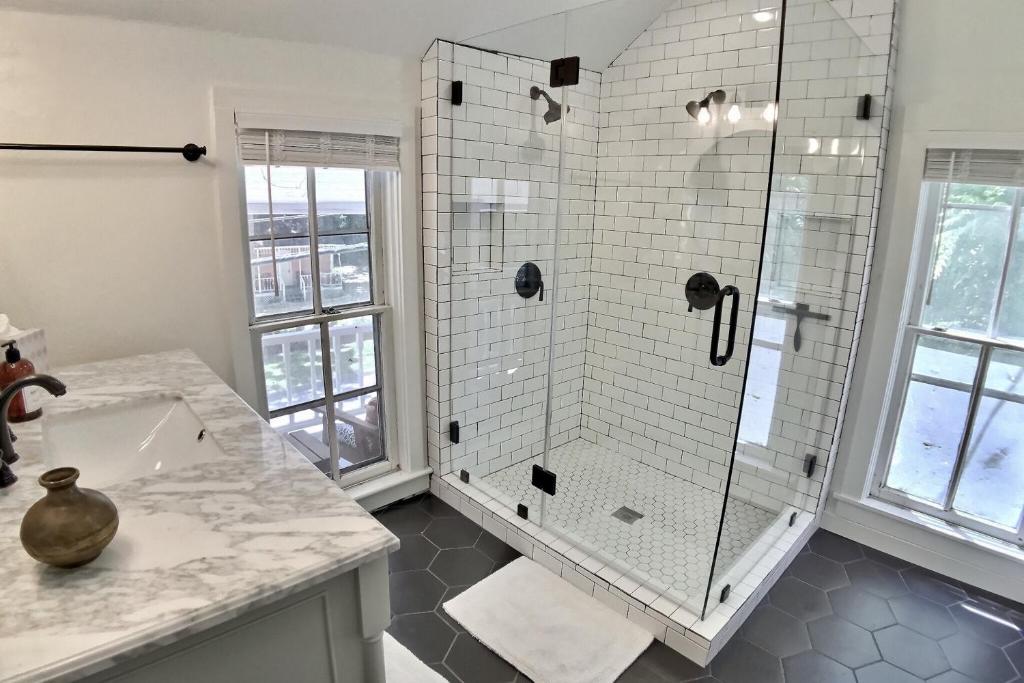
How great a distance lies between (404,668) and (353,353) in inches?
55.0

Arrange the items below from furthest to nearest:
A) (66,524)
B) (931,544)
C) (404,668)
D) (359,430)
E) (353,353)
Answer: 1. (359,430)
2. (353,353)
3. (931,544)
4. (404,668)
5. (66,524)

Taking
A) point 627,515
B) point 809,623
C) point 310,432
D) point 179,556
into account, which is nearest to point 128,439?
point 179,556

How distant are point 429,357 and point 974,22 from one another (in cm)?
262

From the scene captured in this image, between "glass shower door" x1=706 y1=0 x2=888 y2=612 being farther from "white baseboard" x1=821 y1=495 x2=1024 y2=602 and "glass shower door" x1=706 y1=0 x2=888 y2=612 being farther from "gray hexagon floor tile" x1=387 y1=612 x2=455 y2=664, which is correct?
"gray hexagon floor tile" x1=387 y1=612 x2=455 y2=664

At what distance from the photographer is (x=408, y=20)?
7.59ft

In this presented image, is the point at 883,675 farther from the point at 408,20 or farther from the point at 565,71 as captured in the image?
the point at 408,20

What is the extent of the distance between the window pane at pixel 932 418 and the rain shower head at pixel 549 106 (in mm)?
1939

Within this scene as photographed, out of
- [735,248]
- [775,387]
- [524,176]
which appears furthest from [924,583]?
[524,176]

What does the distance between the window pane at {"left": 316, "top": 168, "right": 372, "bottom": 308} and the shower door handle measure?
62.5 inches

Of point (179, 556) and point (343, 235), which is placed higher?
point (343, 235)

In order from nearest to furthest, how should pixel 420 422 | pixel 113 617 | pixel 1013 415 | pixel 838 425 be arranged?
pixel 113 617 → pixel 1013 415 → pixel 838 425 → pixel 420 422

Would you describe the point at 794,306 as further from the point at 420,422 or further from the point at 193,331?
the point at 193,331

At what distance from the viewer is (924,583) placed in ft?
8.19

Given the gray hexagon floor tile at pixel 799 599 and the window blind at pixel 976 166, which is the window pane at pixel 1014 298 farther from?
the gray hexagon floor tile at pixel 799 599
